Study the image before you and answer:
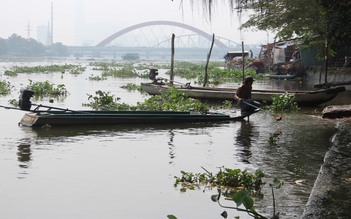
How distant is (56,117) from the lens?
43.4 feet

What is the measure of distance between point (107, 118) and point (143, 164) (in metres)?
4.57

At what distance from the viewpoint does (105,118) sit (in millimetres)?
13711

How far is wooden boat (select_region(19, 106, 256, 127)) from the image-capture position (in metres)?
13.2

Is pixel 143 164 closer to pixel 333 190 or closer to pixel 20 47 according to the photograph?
pixel 333 190

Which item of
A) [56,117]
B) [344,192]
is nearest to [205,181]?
[344,192]

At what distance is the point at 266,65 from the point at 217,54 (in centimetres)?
12336

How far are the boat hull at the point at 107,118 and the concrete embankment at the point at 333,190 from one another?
5845mm

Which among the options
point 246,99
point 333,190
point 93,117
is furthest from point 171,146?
point 333,190

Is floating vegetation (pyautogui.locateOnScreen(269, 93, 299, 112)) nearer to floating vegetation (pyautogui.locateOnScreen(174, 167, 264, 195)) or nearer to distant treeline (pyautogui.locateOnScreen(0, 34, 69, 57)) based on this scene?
floating vegetation (pyautogui.locateOnScreen(174, 167, 264, 195))

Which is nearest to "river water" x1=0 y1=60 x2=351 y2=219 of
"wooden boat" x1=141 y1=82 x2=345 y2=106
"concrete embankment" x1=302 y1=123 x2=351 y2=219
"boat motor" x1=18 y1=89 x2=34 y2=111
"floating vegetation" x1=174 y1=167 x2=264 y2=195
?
"floating vegetation" x1=174 y1=167 x2=264 y2=195

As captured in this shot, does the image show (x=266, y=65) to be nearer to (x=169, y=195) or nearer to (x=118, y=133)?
(x=118, y=133)

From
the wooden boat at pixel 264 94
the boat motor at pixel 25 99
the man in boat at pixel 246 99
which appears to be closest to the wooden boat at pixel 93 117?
the boat motor at pixel 25 99

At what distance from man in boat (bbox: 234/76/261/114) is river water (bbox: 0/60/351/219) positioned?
0.41 m

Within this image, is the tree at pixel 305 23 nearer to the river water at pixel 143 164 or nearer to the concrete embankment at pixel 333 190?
the river water at pixel 143 164
